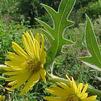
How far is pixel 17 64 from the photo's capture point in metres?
1.15

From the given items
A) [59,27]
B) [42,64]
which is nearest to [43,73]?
[42,64]

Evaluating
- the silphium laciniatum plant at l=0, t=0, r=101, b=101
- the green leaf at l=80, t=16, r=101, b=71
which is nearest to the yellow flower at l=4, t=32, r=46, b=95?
the silphium laciniatum plant at l=0, t=0, r=101, b=101

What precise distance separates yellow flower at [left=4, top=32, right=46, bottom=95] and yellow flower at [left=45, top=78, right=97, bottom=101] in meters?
0.05

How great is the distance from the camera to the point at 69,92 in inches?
42.8

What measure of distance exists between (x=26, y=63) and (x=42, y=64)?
0.15 feet

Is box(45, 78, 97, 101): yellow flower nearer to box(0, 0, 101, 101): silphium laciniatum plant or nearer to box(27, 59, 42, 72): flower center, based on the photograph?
box(0, 0, 101, 101): silphium laciniatum plant

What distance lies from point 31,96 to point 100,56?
15.0 ft

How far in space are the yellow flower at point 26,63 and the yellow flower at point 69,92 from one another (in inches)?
2.0

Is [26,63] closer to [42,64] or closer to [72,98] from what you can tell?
[42,64]

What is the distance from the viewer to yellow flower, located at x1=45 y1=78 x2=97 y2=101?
106 centimetres

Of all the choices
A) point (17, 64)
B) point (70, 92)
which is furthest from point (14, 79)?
point (70, 92)

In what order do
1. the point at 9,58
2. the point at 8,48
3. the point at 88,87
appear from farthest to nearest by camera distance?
the point at 8,48, the point at 9,58, the point at 88,87

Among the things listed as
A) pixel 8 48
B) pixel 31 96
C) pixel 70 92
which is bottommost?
pixel 31 96

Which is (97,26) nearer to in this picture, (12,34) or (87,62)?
(12,34)
